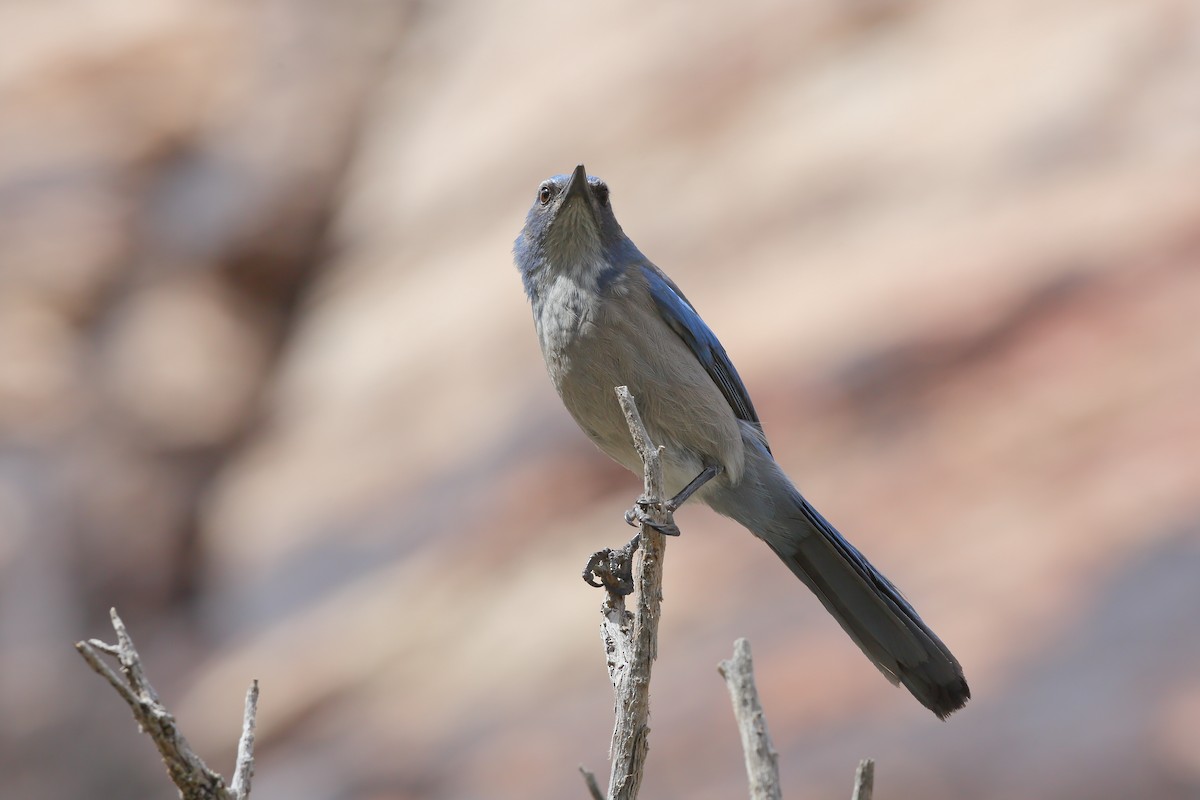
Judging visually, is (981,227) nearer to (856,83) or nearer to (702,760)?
(856,83)

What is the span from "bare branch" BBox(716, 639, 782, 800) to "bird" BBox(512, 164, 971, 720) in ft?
3.31

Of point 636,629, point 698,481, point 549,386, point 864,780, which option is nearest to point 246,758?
point 636,629

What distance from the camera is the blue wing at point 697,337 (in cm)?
481

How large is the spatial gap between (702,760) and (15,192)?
10.1m

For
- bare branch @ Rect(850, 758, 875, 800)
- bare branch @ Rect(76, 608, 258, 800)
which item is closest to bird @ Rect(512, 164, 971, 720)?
bare branch @ Rect(850, 758, 875, 800)

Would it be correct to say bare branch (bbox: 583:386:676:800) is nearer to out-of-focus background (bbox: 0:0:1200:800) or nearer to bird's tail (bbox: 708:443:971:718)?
bird's tail (bbox: 708:443:971:718)

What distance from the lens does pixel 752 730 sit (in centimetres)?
334

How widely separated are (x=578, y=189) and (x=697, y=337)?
0.83 meters

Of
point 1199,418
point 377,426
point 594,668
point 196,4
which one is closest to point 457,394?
point 377,426

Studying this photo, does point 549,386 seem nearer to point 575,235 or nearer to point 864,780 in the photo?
point 575,235

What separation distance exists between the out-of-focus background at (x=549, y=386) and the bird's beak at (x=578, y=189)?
150 inches

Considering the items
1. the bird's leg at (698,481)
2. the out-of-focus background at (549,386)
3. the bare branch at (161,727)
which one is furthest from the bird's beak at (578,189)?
the out-of-focus background at (549,386)

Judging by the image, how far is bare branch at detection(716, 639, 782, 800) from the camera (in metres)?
3.28

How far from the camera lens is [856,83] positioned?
404 inches
